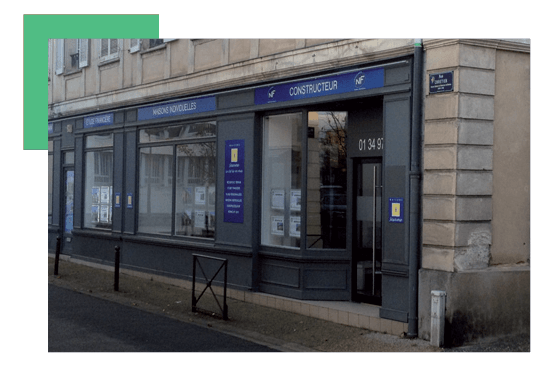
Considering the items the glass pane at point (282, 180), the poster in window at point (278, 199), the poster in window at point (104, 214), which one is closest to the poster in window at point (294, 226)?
the glass pane at point (282, 180)

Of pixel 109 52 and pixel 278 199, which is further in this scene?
pixel 109 52

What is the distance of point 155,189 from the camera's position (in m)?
14.0

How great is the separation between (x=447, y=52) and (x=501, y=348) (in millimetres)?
3632

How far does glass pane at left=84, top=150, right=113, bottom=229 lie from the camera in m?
15.4

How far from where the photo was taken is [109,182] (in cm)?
1534

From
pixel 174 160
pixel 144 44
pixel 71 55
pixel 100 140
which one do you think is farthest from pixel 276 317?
pixel 71 55

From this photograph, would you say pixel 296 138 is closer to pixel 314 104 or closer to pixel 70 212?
pixel 314 104

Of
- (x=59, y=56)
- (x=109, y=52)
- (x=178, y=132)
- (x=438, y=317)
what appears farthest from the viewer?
(x=59, y=56)

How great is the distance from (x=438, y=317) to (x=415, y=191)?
160 cm

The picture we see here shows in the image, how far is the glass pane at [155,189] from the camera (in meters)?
13.6

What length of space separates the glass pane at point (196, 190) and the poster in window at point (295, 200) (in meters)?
1.95

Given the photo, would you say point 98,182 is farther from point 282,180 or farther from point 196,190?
point 282,180

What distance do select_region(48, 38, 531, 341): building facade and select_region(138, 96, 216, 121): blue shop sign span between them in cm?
4

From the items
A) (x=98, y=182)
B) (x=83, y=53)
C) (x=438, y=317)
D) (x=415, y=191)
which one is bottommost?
(x=438, y=317)
